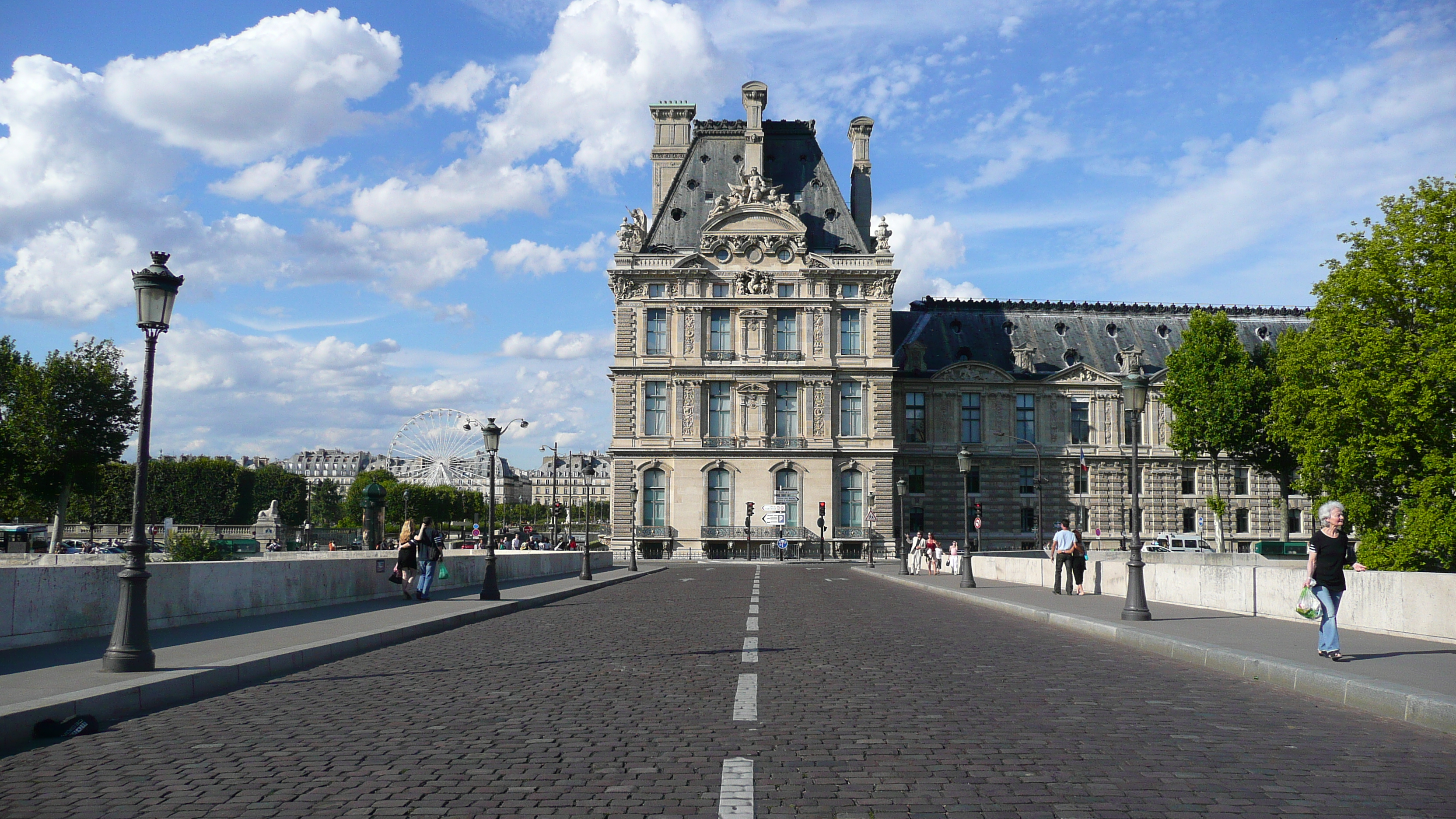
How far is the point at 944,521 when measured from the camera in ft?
230

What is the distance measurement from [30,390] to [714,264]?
38.6 meters

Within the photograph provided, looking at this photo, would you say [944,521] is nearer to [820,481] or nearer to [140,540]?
[820,481]

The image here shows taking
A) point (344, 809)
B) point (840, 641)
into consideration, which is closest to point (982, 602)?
point (840, 641)

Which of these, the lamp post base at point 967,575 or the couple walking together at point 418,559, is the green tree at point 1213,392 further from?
the couple walking together at point 418,559

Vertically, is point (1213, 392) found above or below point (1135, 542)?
above

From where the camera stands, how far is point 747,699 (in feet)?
30.4

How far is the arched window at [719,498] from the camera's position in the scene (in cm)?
6569

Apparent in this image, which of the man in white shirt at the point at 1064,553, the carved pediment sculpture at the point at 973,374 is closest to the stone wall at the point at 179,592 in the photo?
the man in white shirt at the point at 1064,553

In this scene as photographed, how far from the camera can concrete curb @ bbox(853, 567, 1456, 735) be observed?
856 cm

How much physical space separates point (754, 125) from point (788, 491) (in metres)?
23.6

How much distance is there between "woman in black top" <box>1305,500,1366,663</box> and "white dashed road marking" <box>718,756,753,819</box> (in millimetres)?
7648

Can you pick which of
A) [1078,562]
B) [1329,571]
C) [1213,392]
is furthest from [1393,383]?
[1329,571]

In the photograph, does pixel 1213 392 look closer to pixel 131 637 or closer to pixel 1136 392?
pixel 1136 392

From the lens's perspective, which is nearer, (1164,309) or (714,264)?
(714,264)
